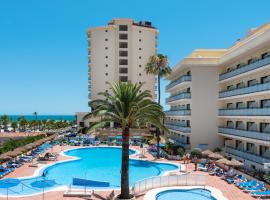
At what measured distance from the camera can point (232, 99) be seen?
140 feet

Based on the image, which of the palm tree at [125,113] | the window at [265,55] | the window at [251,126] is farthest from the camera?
the window at [251,126]

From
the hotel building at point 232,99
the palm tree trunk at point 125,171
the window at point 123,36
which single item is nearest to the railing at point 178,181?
the palm tree trunk at point 125,171

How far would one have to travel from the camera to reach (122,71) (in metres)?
88.1

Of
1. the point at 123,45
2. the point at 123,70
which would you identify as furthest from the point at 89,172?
the point at 123,45

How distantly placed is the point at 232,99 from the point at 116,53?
5004cm

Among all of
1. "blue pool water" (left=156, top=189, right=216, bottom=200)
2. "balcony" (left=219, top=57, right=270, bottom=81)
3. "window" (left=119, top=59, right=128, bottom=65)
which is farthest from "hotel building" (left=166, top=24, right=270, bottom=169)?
"window" (left=119, top=59, right=128, bottom=65)

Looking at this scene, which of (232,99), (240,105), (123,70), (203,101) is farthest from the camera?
(123,70)

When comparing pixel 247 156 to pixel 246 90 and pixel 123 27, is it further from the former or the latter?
pixel 123 27

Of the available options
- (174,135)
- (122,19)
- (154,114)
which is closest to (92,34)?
(122,19)

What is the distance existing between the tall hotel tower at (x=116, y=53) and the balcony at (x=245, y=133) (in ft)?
153

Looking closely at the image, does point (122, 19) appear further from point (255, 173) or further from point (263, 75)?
point (255, 173)

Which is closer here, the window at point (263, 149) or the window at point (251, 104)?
the window at point (263, 149)

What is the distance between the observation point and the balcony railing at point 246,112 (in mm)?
31866

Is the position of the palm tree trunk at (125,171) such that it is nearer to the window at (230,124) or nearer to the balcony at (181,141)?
the window at (230,124)
